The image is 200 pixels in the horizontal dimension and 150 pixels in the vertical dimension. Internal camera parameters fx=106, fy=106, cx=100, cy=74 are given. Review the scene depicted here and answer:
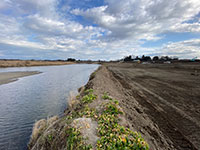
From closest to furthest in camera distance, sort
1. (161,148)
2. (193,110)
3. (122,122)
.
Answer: (161,148), (122,122), (193,110)

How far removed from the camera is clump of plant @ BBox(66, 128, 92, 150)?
10.3ft

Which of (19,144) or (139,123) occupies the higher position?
(139,123)

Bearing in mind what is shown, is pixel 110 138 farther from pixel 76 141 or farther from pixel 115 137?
pixel 76 141

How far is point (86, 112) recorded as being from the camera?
499 centimetres

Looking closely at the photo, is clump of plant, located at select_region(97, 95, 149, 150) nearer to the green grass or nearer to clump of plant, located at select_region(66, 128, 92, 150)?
the green grass

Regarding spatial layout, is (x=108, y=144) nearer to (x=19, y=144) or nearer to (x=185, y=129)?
(x=185, y=129)

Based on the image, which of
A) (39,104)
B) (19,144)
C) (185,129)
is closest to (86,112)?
(19,144)

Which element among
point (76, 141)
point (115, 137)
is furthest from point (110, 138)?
point (76, 141)

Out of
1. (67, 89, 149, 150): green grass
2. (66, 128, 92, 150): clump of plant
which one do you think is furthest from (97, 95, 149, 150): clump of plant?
(66, 128, 92, 150): clump of plant

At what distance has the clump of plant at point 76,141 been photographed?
3146 millimetres

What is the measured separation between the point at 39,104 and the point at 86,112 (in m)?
7.91

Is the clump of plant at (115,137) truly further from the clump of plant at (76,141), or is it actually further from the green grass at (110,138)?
the clump of plant at (76,141)

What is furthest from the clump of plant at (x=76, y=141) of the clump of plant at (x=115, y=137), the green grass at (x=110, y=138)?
the clump of plant at (x=115, y=137)

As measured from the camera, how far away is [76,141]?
3.34 meters
